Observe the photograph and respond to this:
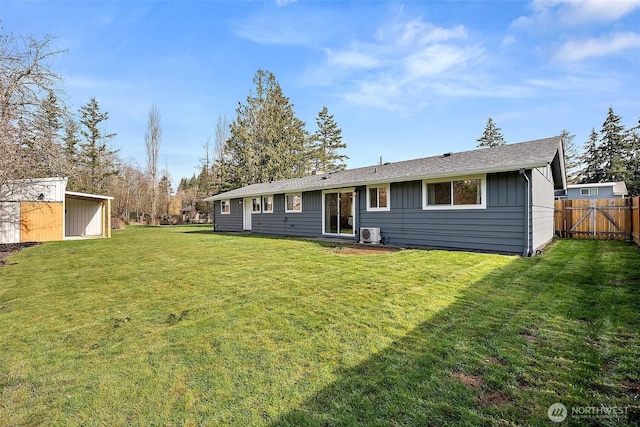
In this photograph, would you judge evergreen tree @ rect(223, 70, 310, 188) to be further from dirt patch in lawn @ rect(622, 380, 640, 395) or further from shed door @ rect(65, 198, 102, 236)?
dirt patch in lawn @ rect(622, 380, 640, 395)

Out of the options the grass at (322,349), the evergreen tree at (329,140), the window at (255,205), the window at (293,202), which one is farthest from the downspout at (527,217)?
the evergreen tree at (329,140)

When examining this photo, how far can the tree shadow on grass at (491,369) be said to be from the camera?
1.91 meters

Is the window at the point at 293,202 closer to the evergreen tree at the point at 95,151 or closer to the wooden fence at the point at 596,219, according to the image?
the wooden fence at the point at 596,219

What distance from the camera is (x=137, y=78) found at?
1315 cm

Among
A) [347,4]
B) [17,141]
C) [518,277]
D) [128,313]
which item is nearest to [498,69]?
[347,4]

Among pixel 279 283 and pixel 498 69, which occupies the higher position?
pixel 498 69

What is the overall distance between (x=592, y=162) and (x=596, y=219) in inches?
1160

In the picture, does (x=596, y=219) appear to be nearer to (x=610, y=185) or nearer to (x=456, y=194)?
(x=456, y=194)

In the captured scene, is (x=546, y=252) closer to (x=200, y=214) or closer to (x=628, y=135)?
(x=628, y=135)

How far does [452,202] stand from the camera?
29.7 ft

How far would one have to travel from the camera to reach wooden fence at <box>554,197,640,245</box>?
11141mm

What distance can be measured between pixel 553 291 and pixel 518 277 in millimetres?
857

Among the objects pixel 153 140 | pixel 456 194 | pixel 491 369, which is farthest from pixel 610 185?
pixel 153 140

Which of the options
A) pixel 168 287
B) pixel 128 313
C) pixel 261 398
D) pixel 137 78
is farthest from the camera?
pixel 137 78
